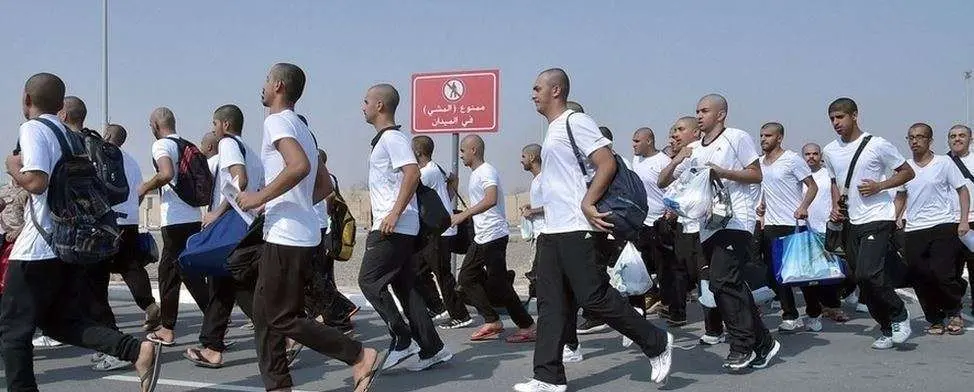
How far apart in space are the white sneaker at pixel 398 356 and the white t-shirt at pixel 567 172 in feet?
4.30

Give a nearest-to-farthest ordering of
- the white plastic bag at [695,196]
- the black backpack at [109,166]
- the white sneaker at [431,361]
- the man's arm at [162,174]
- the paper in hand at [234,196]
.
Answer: the black backpack at [109,166], the paper in hand at [234,196], the white plastic bag at [695,196], the white sneaker at [431,361], the man's arm at [162,174]

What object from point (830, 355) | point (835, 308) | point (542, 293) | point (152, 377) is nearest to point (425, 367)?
point (542, 293)

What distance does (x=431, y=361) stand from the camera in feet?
21.3

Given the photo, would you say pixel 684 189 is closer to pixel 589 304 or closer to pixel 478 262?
pixel 589 304

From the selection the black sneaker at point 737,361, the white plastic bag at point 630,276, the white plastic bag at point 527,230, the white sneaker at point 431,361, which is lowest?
the white sneaker at point 431,361

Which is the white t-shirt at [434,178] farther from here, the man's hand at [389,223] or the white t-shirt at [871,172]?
the white t-shirt at [871,172]

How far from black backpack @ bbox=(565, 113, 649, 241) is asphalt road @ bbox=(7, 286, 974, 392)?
1046 millimetres

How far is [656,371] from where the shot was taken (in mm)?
5781

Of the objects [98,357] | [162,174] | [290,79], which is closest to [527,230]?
[162,174]

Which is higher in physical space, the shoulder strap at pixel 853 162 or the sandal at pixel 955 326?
the shoulder strap at pixel 853 162

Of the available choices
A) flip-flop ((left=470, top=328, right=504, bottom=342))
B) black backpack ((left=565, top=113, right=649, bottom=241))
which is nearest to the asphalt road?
flip-flop ((left=470, top=328, right=504, bottom=342))

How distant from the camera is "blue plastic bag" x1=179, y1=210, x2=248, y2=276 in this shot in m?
5.71

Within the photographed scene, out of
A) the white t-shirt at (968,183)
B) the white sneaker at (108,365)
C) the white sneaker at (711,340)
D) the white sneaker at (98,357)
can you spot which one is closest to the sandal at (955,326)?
the white t-shirt at (968,183)

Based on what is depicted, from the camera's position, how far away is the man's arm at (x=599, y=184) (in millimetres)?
5410
